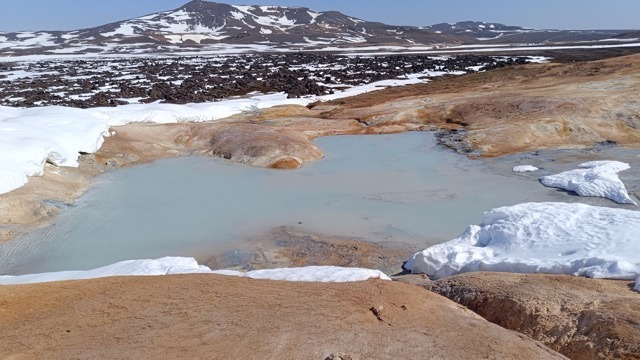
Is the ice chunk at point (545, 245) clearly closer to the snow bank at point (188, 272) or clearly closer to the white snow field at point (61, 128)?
the snow bank at point (188, 272)

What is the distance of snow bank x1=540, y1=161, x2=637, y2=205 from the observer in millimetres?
9938

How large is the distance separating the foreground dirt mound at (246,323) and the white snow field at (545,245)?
81.0 inches

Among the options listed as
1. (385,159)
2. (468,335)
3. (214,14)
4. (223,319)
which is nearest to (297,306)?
(223,319)

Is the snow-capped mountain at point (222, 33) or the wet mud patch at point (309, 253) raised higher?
the snow-capped mountain at point (222, 33)

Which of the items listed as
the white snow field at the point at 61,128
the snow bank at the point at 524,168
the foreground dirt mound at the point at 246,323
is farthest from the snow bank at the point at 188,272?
the snow bank at the point at 524,168

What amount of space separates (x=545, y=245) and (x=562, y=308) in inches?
Answer: 96.2

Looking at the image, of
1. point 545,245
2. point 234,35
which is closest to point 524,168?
point 545,245

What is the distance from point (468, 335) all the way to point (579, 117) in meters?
12.7

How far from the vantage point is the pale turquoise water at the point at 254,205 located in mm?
8578

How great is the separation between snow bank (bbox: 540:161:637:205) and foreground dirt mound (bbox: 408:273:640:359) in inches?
199

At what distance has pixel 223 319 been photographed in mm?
4539

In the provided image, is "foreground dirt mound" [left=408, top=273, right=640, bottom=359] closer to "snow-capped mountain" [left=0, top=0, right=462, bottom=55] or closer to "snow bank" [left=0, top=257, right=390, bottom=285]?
"snow bank" [left=0, top=257, right=390, bottom=285]

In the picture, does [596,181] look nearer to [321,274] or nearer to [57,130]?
[321,274]

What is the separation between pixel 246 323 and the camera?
175 inches
